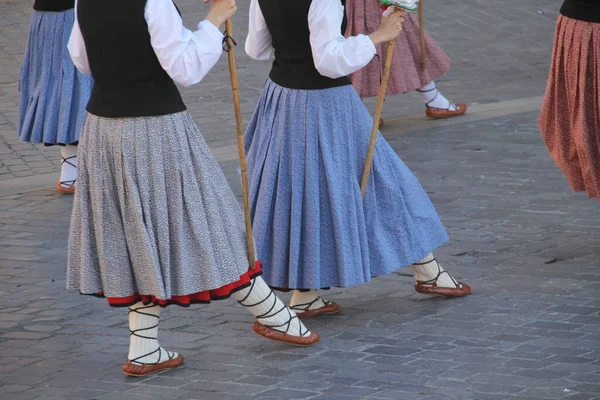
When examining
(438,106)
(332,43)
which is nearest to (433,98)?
(438,106)

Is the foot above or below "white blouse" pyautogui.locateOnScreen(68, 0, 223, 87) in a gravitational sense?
below

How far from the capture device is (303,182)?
481 centimetres

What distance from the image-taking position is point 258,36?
495 centimetres

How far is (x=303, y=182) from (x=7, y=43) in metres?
6.57

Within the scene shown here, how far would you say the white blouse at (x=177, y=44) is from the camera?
4.09 m

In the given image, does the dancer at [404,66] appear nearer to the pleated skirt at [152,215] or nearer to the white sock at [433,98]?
the white sock at [433,98]

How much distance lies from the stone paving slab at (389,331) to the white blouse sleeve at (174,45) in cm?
121

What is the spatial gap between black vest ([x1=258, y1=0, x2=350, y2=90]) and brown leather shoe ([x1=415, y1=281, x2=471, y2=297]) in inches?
40.8

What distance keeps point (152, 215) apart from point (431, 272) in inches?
59.2

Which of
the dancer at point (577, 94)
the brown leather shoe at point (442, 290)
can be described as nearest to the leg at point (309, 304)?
the brown leather shoe at point (442, 290)

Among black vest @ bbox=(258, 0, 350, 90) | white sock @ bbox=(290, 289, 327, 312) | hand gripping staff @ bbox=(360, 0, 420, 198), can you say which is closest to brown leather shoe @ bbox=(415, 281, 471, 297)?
white sock @ bbox=(290, 289, 327, 312)

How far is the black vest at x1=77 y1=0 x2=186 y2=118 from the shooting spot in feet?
13.6

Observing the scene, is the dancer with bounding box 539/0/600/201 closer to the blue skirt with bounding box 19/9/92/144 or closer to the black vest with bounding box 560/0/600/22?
the black vest with bounding box 560/0/600/22

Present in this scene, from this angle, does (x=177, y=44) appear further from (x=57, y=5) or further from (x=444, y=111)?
(x=444, y=111)
